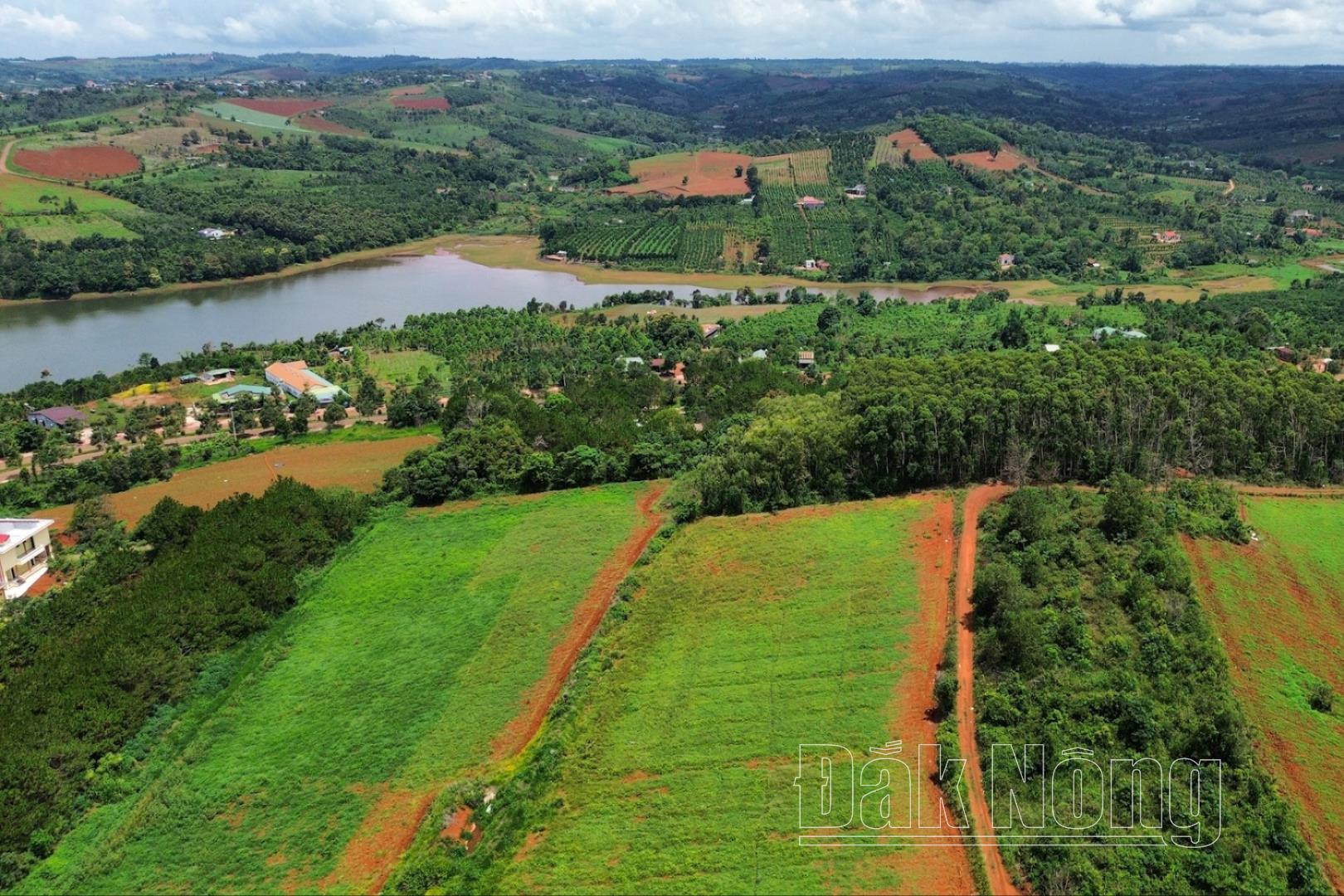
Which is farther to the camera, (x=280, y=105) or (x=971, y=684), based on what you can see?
(x=280, y=105)

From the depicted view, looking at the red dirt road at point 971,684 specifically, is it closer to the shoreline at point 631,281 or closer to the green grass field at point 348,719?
the green grass field at point 348,719

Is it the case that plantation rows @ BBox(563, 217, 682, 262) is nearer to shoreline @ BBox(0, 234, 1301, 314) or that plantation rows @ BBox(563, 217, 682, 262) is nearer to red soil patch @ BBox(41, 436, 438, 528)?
shoreline @ BBox(0, 234, 1301, 314)

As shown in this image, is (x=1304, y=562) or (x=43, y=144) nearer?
(x=1304, y=562)

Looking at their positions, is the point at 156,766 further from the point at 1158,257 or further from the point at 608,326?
the point at 1158,257

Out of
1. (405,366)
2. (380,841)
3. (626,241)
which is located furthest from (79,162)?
(380,841)

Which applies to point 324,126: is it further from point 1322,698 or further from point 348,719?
point 1322,698

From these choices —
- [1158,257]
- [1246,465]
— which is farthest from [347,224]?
[1246,465]
